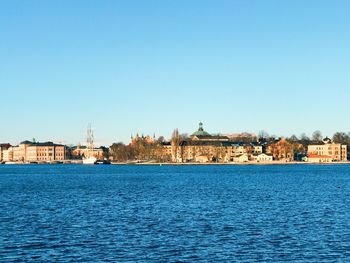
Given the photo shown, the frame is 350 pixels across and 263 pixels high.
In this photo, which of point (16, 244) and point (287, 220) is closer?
point (16, 244)

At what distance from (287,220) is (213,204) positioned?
478 inches

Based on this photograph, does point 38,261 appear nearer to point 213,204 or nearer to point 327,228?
point 327,228

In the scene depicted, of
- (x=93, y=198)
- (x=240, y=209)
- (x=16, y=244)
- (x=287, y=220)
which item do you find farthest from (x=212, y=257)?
(x=93, y=198)

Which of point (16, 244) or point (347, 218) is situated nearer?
point (16, 244)

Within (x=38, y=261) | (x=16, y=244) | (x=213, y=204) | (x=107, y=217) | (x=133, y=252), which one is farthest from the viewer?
(x=213, y=204)

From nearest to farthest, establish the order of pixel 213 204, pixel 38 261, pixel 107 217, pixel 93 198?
pixel 38 261, pixel 107 217, pixel 213 204, pixel 93 198

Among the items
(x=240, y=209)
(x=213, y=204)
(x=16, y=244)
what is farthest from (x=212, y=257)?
(x=213, y=204)

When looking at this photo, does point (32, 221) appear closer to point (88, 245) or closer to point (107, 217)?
point (107, 217)

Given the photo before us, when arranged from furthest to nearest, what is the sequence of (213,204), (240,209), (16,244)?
(213,204)
(240,209)
(16,244)

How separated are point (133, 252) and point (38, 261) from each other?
3987mm

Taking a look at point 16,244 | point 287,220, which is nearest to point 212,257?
point 16,244

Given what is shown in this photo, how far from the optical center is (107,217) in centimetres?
4047

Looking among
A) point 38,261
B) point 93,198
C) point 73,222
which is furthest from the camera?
point 93,198

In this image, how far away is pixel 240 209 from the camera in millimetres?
45625
